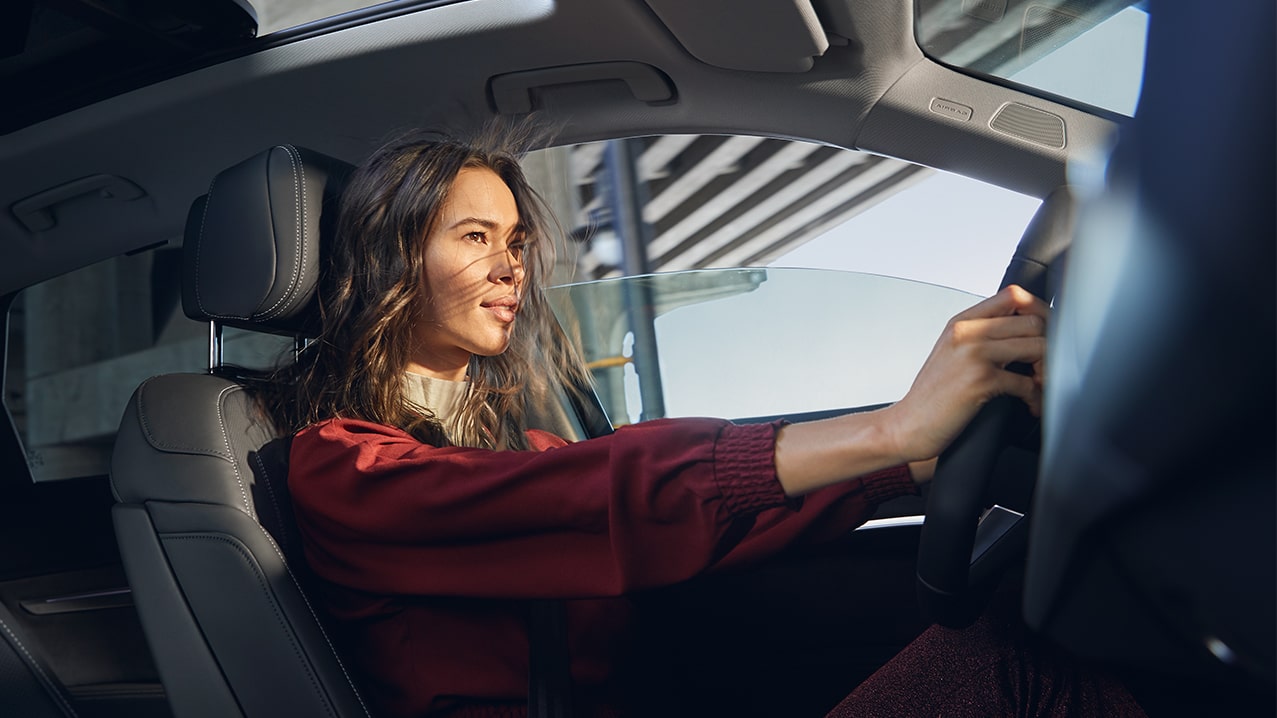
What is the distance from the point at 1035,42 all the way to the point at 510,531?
107 cm

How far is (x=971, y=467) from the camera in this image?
2.66 ft

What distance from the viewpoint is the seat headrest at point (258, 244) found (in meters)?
1.31

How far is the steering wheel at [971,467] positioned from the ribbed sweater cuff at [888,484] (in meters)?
0.17

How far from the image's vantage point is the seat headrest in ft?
4.30

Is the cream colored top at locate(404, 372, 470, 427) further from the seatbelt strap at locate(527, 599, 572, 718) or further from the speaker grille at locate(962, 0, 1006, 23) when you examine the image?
the speaker grille at locate(962, 0, 1006, 23)

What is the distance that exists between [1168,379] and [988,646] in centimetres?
79

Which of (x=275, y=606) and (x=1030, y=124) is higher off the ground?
(x=1030, y=124)

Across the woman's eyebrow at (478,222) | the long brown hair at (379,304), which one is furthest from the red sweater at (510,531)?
the woman's eyebrow at (478,222)

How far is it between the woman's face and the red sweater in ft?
0.70

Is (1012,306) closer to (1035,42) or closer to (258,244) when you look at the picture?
(1035,42)

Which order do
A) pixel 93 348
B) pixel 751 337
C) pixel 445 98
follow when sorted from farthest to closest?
pixel 93 348 < pixel 751 337 < pixel 445 98

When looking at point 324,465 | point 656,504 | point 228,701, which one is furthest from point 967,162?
point 228,701

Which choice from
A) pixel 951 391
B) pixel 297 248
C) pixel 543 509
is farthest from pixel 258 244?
pixel 951 391

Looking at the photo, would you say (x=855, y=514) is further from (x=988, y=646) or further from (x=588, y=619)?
(x=588, y=619)
